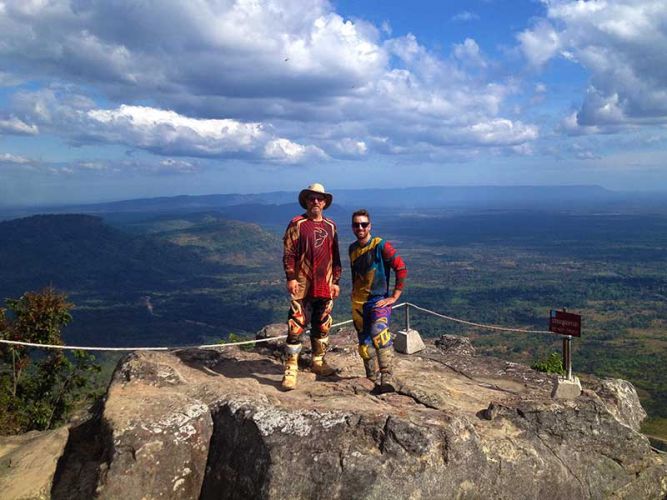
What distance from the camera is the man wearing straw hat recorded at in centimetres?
866

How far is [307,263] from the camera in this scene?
28.7ft

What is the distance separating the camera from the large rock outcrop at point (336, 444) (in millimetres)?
6371

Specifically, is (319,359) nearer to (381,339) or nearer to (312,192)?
(381,339)

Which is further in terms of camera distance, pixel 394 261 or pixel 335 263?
pixel 335 263

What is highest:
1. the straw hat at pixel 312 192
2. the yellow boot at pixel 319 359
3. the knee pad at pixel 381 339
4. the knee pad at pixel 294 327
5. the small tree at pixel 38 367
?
the straw hat at pixel 312 192

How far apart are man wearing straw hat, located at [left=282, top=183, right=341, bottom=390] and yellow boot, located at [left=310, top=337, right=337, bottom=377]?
678 millimetres

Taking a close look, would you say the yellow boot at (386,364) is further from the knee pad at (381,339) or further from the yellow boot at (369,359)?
the yellow boot at (369,359)

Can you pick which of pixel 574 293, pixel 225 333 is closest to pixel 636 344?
pixel 574 293

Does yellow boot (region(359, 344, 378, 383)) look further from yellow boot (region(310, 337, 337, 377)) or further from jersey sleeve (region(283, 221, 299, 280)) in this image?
jersey sleeve (region(283, 221, 299, 280))

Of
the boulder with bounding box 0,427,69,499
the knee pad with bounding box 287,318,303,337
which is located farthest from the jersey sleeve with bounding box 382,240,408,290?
the boulder with bounding box 0,427,69,499

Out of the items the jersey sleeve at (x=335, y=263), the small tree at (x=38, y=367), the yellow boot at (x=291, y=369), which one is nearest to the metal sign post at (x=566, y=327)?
the jersey sleeve at (x=335, y=263)

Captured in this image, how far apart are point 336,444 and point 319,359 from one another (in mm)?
3110

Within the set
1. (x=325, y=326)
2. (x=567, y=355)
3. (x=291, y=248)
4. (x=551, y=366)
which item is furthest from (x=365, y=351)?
(x=551, y=366)

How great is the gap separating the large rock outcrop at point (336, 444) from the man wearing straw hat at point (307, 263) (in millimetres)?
959
